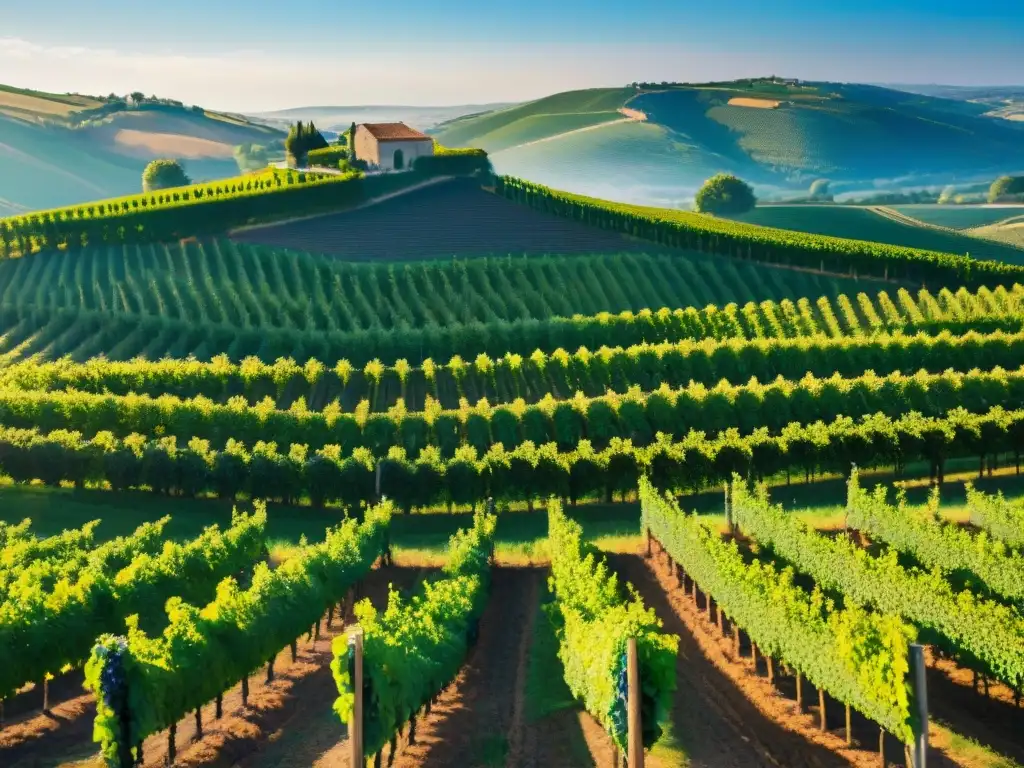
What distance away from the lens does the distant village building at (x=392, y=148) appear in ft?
344

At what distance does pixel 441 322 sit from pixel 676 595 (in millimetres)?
39927

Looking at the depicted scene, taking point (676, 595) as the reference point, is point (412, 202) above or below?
Answer: above

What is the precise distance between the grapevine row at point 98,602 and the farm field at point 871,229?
82.5 m

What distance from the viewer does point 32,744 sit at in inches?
1047

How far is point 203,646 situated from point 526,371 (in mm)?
36945

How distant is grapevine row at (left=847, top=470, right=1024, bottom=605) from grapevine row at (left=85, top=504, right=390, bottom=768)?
1745cm

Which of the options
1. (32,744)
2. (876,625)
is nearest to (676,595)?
(876,625)

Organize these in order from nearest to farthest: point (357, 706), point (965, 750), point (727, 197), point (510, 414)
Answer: point (357, 706) < point (965, 750) < point (510, 414) < point (727, 197)

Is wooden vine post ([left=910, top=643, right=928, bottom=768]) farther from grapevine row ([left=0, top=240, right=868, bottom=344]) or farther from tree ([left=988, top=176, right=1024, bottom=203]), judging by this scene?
tree ([left=988, top=176, right=1024, bottom=203])

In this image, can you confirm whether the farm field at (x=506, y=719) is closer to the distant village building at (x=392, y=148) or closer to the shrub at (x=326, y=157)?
the distant village building at (x=392, y=148)

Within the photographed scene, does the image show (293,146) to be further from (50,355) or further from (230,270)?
(50,355)

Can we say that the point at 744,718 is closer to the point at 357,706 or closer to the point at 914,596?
the point at 914,596

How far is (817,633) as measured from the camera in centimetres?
2719

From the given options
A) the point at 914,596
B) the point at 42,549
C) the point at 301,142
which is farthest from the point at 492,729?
the point at 301,142
